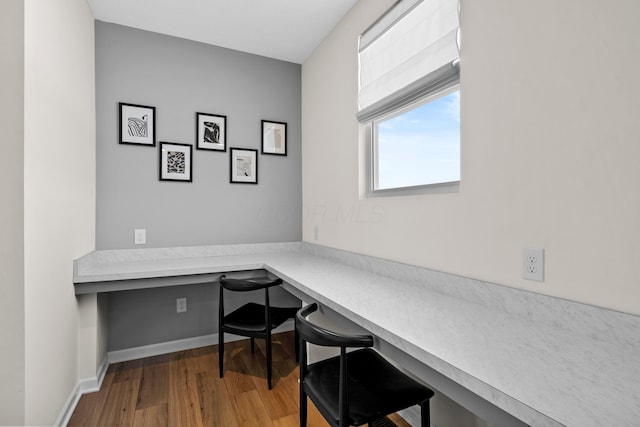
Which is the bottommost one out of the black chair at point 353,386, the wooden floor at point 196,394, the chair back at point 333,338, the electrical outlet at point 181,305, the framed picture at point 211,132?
the wooden floor at point 196,394

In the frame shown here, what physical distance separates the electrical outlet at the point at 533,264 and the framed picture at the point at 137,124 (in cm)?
256

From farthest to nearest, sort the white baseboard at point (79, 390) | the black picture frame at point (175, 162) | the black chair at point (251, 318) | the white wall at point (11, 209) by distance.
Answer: the black picture frame at point (175, 162), the black chair at point (251, 318), the white baseboard at point (79, 390), the white wall at point (11, 209)

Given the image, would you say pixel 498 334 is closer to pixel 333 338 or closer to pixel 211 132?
pixel 333 338

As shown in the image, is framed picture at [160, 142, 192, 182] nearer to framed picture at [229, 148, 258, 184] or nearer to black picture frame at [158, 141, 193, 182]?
black picture frame at [158, 141, 193, 182]

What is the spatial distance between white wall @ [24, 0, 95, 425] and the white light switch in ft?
1.12

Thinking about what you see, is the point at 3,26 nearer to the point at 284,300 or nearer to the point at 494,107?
the point at 494,107

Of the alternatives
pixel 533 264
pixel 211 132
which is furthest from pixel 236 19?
pixel 533 264

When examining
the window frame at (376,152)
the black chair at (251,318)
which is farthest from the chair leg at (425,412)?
the black chair at (251,318)

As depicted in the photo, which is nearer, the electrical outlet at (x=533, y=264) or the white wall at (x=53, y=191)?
the electrical outlet at (x=533, y=264)

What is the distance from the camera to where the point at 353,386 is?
1.21 meters

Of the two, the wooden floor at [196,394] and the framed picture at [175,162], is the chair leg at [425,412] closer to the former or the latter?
the wooden floor at [196,394]

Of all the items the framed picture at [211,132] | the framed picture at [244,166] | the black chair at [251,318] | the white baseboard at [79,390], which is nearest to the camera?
the white baseboard at [79,390]

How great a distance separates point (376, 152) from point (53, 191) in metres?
1.80

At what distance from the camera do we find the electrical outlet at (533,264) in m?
1.10
